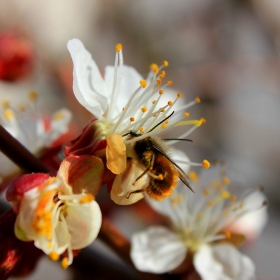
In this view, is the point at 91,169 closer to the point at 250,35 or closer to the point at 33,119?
the point at 33,119

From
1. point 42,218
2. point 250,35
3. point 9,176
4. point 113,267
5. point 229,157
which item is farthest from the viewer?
point 250,35

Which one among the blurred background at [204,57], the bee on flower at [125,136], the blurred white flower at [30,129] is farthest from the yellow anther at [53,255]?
the blurred background at [204,57]

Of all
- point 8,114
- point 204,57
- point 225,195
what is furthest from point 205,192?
point 204,57

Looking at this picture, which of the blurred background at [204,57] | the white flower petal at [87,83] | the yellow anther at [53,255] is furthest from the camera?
the blurred background at [204,57]

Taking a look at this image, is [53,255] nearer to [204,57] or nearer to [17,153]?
[17,153]

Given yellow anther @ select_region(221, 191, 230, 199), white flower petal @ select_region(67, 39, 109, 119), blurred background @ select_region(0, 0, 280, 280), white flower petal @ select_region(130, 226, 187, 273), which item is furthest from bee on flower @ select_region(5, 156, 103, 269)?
blurred background @ select_region(0, 0, 280, 280)

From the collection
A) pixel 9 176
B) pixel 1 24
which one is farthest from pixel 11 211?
pixel 1 24

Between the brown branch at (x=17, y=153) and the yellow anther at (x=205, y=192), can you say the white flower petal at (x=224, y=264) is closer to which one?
the yellow anther at (x=205, y=192)
